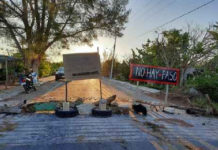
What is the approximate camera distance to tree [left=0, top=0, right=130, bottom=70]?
39.9 ft

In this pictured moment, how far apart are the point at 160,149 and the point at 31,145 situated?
2304 millimetres

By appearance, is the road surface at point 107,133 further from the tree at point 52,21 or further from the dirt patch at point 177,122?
the tree at point 52,21

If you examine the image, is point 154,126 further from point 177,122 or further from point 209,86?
point 209,86

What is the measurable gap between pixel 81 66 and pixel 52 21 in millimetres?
8403

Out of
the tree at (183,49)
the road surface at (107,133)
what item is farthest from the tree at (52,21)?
the road surface at (107,133)

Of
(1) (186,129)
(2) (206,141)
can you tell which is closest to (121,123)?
(1) (186,129)

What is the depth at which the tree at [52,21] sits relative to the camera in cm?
1215

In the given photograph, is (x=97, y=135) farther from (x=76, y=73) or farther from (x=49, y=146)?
(x=76, y=73)

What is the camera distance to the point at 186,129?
4414 millimetres

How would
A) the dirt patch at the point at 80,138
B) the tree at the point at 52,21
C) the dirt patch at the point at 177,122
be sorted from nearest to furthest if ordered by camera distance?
1. the dirt patch at the point at 80,138
2. the dirt patch at the point at 177,122
3. the tree at the point at 52,21

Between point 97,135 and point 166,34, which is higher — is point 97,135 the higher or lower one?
the lower one

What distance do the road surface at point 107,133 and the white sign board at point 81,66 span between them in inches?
53.9

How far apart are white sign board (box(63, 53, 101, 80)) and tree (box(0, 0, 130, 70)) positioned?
785cm

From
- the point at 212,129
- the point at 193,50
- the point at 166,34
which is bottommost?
the point at 212,129
